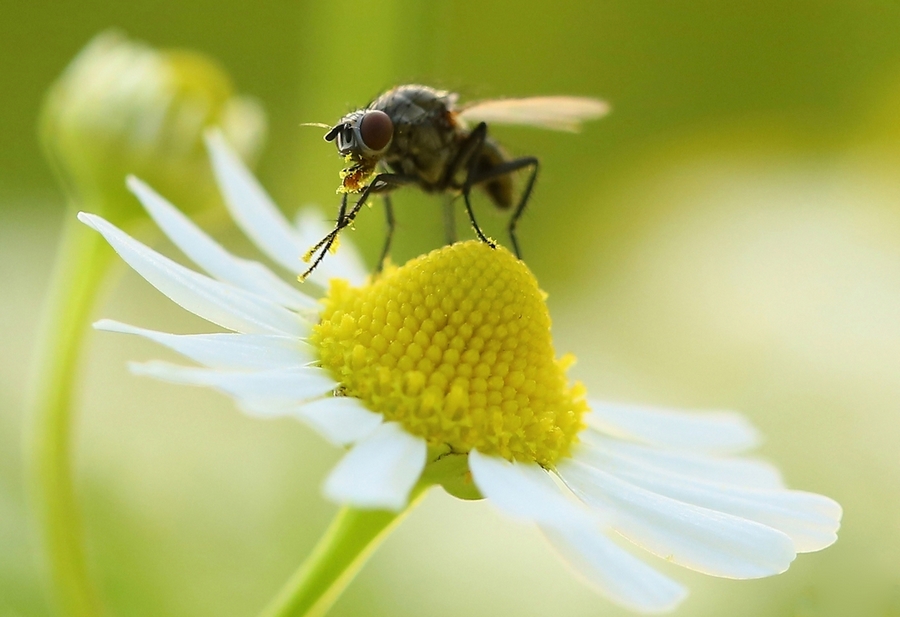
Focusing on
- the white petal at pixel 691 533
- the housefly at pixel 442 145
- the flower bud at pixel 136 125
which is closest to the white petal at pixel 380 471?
the white petal at pixel 691 533

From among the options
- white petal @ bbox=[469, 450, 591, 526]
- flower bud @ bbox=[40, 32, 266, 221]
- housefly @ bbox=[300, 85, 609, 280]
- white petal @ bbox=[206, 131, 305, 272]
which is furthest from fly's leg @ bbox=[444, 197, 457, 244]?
white petal @ bbox=[469, 450, 591, 526]

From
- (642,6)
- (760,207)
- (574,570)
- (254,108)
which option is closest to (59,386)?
(254,108)

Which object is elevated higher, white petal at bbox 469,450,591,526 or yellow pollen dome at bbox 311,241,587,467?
yellow pollen dome at bbox 311,241,587,467

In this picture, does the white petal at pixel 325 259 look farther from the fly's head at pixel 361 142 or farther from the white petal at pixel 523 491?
the white petal at pixel 523 491

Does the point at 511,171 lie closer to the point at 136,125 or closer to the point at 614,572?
the point at 136,125

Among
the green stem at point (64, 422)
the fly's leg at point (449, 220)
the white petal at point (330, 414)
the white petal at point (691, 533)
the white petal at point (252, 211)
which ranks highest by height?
the fly's leg at point (449, 220)

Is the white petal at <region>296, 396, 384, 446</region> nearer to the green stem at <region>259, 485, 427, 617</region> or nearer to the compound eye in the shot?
the green stem at <region>259, 485, 427, 617</region>
